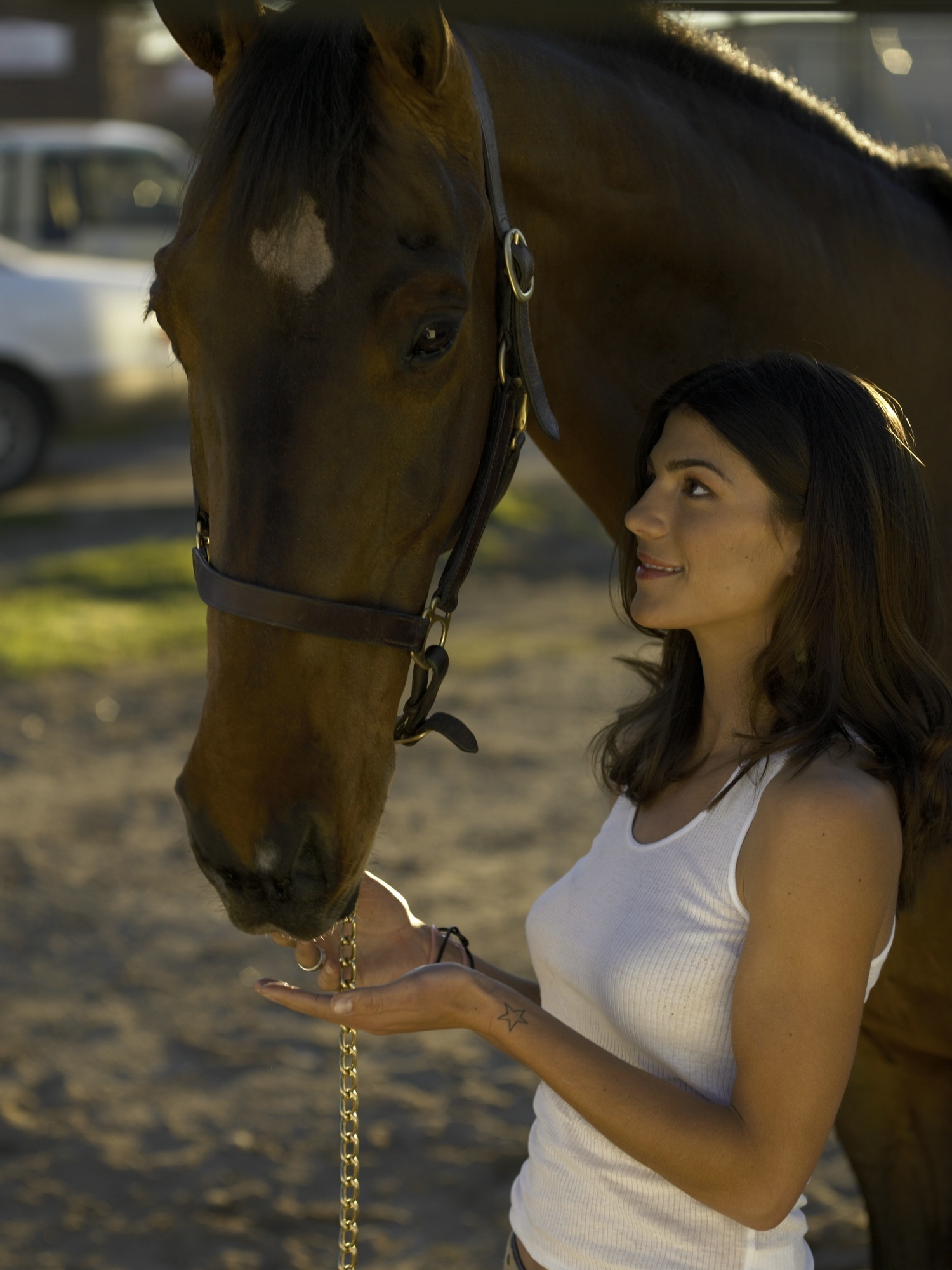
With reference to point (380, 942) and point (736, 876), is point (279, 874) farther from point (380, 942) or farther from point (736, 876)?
point (736, 876)

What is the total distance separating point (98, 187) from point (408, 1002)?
1118 centimetres

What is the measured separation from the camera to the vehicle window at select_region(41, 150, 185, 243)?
436 inches

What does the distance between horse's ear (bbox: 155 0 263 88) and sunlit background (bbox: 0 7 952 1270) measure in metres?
0.12

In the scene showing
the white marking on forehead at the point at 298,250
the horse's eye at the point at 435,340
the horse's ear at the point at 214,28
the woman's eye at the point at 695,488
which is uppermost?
the horse's ear at the point at 214,28

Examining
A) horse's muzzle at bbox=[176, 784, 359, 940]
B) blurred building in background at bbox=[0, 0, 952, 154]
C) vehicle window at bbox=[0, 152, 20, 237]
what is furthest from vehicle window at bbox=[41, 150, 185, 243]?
horse's muzzle at bbox=[176, 784, 359, 940]

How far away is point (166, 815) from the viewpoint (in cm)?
539

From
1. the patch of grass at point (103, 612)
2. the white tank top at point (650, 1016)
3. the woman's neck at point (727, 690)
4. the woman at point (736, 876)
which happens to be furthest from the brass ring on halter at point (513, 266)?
the patch of grass at point (103, 612)

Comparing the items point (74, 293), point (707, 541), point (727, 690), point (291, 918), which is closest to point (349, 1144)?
point (291, 918)

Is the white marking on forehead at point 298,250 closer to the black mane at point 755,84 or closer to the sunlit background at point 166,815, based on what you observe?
the sunlit background at point 166,815

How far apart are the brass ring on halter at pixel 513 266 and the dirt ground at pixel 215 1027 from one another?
0.79 meters

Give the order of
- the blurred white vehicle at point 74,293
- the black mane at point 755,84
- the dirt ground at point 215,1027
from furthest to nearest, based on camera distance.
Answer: the blurred white vehicle at point 74,293, the dirt ground at point 215,1027, the black mane at point 755,84

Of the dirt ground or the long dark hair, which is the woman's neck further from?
the dirt ground

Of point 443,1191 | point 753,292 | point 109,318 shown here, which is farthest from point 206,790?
point 109,318

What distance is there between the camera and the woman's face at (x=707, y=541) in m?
1.62
